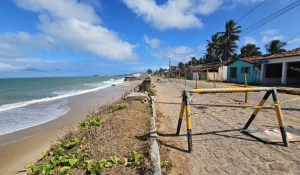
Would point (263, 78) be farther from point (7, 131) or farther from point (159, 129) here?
point (7, 131)

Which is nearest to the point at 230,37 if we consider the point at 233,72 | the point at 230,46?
the point at 230,46

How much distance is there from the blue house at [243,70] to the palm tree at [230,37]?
19.4m

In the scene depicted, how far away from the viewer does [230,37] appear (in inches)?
1871

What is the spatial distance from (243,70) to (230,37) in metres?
23.2

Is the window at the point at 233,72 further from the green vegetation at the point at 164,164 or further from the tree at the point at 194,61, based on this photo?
the tree at the point at 194,61

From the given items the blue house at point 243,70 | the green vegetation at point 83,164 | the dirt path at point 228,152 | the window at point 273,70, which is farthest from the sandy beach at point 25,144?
the blue house at point 243,70

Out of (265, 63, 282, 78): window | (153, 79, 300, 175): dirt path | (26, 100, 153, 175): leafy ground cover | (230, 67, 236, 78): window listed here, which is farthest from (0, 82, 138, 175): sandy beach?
(230, 67, 236, 78): window

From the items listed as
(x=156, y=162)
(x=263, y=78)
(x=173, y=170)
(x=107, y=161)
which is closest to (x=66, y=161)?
(x=107, y=161)

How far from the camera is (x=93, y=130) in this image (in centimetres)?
575

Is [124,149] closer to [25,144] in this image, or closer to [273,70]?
[25,144]

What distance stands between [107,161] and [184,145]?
1.70m

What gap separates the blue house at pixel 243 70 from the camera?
24.7 meters

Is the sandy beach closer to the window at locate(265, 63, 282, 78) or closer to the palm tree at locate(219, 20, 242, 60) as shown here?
the window at locate(265, 63, 282, 78)

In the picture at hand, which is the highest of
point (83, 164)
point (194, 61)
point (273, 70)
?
point (194, 61)
